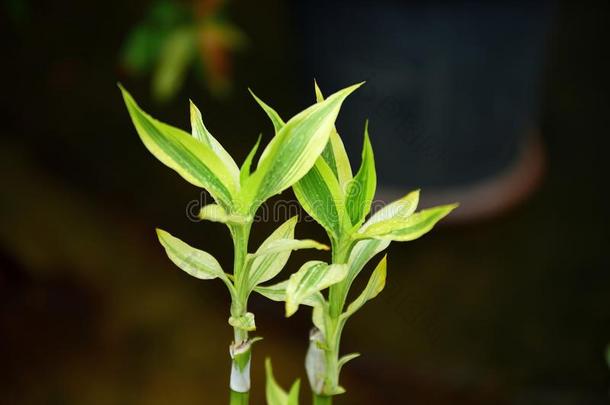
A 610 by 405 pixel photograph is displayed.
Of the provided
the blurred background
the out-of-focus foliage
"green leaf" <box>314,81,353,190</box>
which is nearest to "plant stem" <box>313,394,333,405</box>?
"green leaf" <box>314,81,353,190</box>

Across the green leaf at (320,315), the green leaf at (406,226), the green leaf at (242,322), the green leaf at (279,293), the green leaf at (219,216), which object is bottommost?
the green leaf at (242,322)

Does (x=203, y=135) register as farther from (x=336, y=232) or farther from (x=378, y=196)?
(x=378, y=196)

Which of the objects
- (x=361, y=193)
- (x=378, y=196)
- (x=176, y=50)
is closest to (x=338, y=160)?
(x=361, y=193)

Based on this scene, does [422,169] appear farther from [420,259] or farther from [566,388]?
[566,388]

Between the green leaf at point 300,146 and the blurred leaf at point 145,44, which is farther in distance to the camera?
the blurred leaf at point 145,44

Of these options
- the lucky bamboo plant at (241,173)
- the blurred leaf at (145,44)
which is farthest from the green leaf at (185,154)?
the blurred leaf at (145,44)

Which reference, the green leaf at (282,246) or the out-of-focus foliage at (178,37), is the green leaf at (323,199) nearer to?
the green leaf at (282,246)
